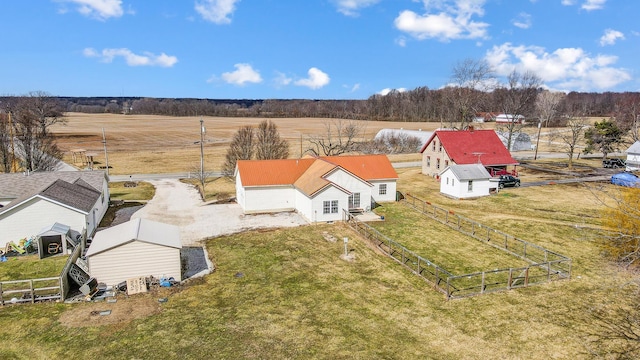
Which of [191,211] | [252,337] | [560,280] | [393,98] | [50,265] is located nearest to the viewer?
[252,337]

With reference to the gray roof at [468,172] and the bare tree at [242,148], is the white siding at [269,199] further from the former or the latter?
the bare tree at [242,148]

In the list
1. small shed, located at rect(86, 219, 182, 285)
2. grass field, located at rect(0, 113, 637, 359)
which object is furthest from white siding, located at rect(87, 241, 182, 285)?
grass field, located at rect(0, 113, 637, 359)

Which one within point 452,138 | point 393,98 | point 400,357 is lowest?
point 400,357

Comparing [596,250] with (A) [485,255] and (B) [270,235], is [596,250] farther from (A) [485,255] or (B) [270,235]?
(B) [270,235]

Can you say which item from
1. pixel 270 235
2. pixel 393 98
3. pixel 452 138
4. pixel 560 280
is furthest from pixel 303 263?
pixel 393 98

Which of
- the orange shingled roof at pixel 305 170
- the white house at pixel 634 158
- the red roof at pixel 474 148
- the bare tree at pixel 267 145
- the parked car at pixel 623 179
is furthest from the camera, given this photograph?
the white house at pixel 634 158

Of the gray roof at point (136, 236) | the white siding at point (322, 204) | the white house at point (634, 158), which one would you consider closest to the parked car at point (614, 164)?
the white house at point (634, 158)
